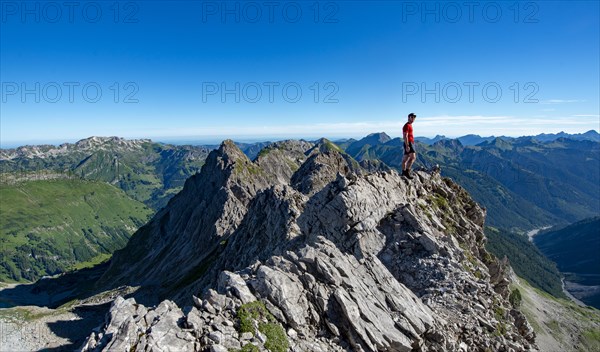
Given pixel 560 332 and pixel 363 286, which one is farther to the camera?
pixel 560 332

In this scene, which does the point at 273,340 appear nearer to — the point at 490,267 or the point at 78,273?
the point at 490,267

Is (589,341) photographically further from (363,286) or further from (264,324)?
(264,324)

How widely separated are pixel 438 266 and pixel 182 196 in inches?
5973

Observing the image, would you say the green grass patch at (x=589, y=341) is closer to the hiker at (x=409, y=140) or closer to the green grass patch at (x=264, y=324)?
the hiker at (x=409, y=140)

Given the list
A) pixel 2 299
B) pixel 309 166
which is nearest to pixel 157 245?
pixel 309 166

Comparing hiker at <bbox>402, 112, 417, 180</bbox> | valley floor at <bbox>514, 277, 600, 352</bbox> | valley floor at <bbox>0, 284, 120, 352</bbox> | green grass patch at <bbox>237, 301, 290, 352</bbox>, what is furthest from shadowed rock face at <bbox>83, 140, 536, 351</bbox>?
valley floor at <bbox>514, 277, 600, 352</bbox>

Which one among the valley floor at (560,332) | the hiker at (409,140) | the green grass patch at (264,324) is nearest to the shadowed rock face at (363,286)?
the green grass patch at (264,324)

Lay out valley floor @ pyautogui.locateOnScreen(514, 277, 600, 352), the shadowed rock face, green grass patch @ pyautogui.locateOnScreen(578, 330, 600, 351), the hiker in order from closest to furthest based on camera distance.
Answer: the shadowed rock face, the hiker, valley floor @ pyautogui.locateOnScreen(514, 277, 600, 352), green grass patch @ pyautogui.locateOnScreen(578, 330, 600, 351)

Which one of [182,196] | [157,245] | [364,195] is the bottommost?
[157,245]

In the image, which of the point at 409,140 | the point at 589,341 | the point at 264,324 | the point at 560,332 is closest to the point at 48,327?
the point at 264,324

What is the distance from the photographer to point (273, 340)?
720 inches

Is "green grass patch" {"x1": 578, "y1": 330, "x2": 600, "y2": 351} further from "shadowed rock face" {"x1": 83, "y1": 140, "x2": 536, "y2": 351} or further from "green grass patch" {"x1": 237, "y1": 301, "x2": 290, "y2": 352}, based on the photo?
"green grass patch" {"x1": 237, "y1": 301, "x2": 290, "y2": 352}

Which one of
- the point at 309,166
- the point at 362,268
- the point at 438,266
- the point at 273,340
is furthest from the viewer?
the point at 309,166

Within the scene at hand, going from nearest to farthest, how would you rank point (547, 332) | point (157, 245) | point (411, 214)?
1. point (411, 214)
2. point (157, 245)
3. point (547, 332)
